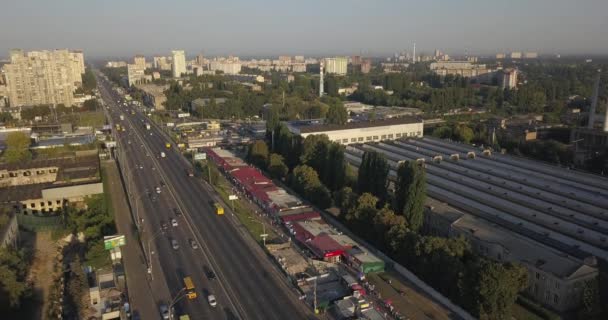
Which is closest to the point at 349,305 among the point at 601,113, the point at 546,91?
the point at 601,113

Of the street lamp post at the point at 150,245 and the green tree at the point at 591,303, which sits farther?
the street lamp post at the point at 150,245

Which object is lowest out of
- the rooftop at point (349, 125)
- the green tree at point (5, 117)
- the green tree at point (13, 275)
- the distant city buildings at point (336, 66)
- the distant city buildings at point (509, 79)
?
the green tree at point (13, 275)

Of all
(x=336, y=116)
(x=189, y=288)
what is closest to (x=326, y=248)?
(x=189, y=288)

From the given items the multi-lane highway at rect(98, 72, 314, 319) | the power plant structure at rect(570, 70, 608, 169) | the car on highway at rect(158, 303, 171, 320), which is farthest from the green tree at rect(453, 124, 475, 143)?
the car on highway at rect(158, 303, 171, 320)

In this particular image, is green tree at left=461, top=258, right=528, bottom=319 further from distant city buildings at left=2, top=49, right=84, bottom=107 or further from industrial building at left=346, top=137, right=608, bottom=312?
distant city buildings at left=2, top=49, right=84, bottom=107

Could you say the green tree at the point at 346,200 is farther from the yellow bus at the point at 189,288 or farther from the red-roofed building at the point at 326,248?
the yellow bus at the point at 189,288

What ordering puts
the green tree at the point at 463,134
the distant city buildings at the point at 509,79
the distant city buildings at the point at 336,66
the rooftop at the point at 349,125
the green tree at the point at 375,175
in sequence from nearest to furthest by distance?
the green tree at the point at 375,175
the rooftop at the point at 349,125
the green tree at the point at 463,134
the distant city buildings at the point at 509,79
the distant city buildings at the point at 336,66

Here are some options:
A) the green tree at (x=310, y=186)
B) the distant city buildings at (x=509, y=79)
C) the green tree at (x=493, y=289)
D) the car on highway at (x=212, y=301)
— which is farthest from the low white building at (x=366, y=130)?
the distant city buildings at (x=509, y=79)

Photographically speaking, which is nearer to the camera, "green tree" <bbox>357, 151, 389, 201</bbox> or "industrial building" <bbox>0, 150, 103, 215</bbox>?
"green tree" <bbox>357, 151, 389, 201</bbox>
